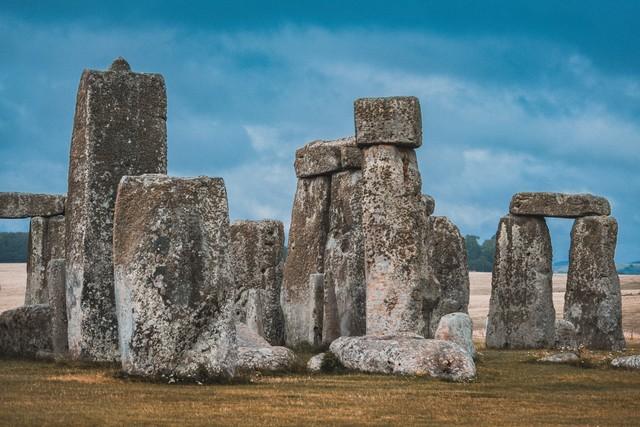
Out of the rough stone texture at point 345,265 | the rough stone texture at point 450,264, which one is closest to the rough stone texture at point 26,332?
the rough stone texture at point 345,265

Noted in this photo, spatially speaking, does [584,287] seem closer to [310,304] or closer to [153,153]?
[310,304]

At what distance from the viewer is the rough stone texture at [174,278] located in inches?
594

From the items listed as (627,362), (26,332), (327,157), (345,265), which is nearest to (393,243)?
(627,362)

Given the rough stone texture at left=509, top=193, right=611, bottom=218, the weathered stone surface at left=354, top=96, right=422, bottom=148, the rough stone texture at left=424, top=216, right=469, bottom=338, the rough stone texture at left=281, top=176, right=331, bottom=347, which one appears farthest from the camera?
the rough stone texture at left=509, top=193, right=611, bottom=218

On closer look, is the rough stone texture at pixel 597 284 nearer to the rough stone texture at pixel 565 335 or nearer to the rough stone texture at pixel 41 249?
the rough stone texture at pixel 565 335

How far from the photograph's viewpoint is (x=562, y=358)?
21.6m

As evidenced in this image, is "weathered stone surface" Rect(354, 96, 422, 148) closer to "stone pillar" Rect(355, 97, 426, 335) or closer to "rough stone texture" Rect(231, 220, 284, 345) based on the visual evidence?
"stone pillar" Rect(355, 97, 426, 335)

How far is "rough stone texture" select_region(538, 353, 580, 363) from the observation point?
2122cm

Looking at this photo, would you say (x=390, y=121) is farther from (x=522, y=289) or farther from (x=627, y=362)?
(x=522, y=289)

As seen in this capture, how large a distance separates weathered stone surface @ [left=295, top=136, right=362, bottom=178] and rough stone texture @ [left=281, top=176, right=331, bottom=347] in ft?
1.02

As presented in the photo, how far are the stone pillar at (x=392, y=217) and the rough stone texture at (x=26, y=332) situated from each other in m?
5.02

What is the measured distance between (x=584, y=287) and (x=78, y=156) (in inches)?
613

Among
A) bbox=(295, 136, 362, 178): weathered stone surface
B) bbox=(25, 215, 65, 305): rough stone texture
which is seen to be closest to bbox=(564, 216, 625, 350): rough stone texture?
bbox=(295, 136, 362, 178): weathered stone surface

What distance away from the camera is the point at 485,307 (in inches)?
2030
